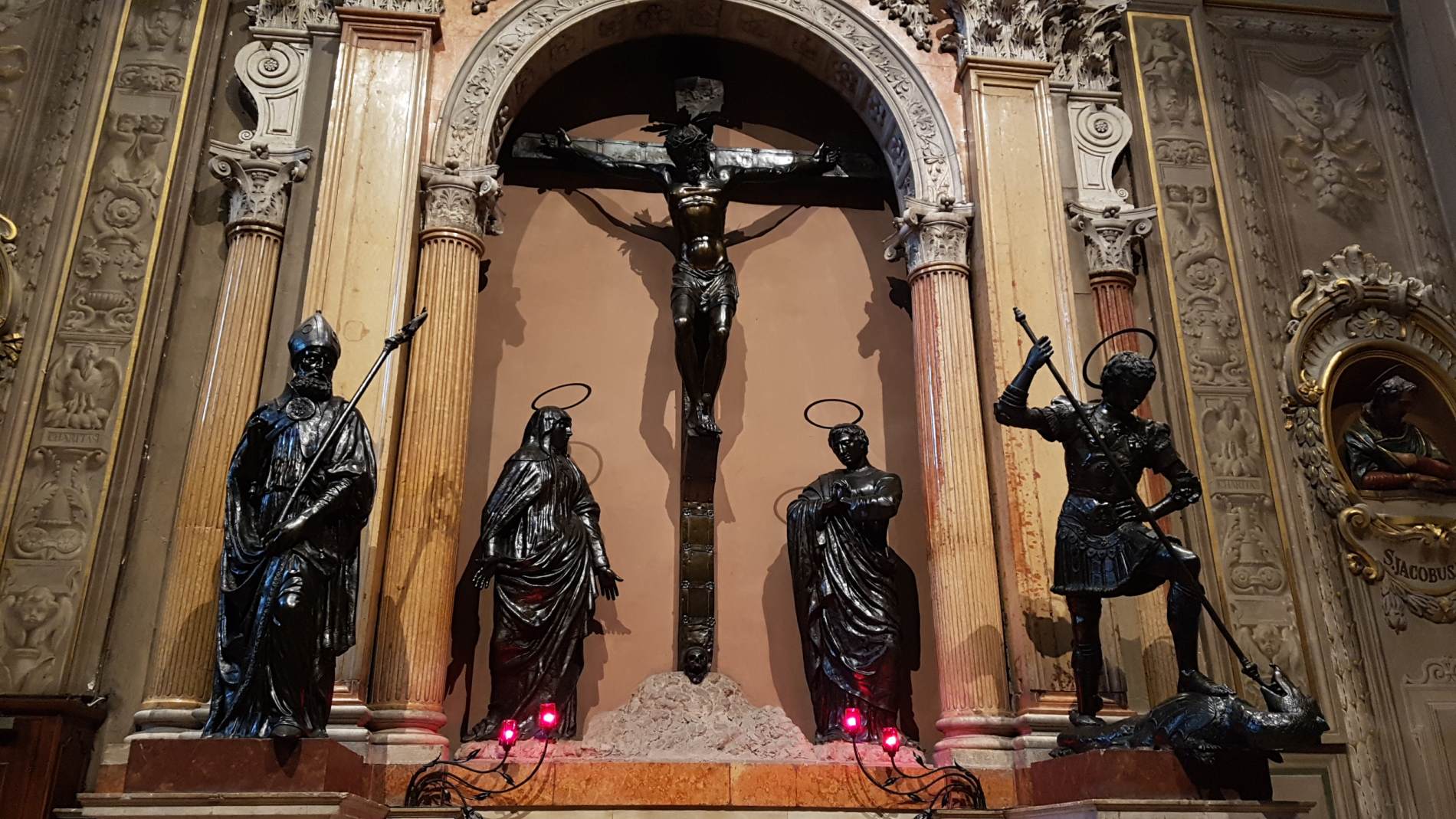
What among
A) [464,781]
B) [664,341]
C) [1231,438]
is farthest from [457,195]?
[1231,438]

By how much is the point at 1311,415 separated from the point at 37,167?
7.68 meters

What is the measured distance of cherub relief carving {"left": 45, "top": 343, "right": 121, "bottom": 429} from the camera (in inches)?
248

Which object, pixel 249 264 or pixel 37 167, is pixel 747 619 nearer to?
pixel 249 264

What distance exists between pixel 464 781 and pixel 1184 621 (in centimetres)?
330

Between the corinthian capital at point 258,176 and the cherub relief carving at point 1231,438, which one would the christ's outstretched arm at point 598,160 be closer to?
the corinthian capital at point 258,176

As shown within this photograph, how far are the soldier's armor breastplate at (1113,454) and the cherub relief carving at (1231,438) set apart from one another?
1.89m

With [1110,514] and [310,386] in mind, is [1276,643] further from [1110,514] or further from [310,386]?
[310,386]

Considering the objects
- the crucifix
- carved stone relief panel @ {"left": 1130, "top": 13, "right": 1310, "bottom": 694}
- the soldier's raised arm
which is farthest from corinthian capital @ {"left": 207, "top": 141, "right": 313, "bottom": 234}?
carved stone relief panel @ {"left": 1130, "top": 13, "right": 1310, "bottom": 694}

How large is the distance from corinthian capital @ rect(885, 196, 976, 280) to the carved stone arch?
0.42 ft

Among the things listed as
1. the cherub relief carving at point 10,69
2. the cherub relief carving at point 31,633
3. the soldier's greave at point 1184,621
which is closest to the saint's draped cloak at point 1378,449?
the soldier's greave at point 1184,621

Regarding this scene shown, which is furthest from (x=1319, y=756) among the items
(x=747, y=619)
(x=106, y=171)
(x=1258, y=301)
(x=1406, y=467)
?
(x=106, y=171)

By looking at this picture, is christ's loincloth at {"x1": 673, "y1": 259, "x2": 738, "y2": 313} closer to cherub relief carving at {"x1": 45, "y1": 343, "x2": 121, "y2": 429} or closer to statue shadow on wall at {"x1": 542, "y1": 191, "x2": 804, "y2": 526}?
statue shadow on wall at {"x1": 542, "y1": 191, "x2": 804, "y2": 526}

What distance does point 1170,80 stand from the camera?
8.06m

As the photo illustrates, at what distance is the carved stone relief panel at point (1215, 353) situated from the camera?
6.80m
